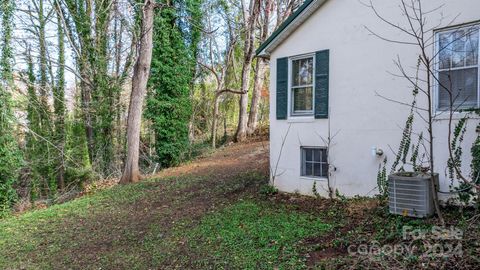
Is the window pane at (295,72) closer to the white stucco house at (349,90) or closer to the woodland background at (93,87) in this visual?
the white stucco house at (349,90)

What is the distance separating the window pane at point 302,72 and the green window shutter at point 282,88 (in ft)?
0.61

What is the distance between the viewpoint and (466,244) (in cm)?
361

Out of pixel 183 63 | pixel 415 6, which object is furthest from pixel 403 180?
Result: pixel 183 63

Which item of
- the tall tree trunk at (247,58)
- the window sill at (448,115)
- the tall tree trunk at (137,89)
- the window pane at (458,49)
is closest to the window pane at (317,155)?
the window sill at (448,115)

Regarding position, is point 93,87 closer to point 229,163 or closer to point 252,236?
point 229,163

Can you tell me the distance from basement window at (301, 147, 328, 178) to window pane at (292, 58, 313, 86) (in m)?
1.48

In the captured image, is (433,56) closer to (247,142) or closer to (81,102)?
(247,142)

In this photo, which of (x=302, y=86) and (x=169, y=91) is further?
(x=169, y=91)

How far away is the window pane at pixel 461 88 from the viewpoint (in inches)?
200

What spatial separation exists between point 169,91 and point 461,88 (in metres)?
10.8

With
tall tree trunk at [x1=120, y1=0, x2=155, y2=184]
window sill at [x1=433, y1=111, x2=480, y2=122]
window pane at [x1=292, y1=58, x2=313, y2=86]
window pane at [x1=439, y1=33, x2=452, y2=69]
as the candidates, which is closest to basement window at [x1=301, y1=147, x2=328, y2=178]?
window pane at [x1=292, y1=58, x2=313, y2=86]

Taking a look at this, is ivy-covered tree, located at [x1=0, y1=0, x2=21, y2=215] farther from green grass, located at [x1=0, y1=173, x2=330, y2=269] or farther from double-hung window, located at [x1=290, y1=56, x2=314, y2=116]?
double-hung window, located at [x1=290, y1=56, x2=314, y2=116]

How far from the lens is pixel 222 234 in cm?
521

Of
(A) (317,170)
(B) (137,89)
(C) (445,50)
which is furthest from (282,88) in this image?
(B) (137,89)
